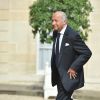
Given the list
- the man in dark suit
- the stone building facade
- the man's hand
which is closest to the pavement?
the stone building facade

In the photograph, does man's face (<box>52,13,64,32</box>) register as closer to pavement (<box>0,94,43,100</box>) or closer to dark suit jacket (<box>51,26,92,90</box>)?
dark suit jacket (<box>51,26,92,90</box>)

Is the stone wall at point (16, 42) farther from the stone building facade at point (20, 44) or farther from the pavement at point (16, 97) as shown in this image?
the pavement at point (16, 97)

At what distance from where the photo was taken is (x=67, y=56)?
7.65 meters

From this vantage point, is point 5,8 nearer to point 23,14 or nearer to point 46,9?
point 23,14

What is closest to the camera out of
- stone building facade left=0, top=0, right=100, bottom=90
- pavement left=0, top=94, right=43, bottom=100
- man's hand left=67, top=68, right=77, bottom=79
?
man's hand left=67, top=68, right=77, bottom=79

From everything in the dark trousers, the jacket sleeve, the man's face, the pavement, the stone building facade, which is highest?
the man's face

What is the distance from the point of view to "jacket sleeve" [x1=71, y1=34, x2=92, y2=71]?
7.52 meters

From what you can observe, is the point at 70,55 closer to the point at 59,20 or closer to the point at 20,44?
the point at 59,20

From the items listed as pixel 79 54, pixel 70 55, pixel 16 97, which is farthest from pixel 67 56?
pixel 16 97

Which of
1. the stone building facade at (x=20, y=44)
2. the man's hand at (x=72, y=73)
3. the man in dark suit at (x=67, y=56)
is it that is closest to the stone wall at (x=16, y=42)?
the stone building facade at (x=20, y=44)

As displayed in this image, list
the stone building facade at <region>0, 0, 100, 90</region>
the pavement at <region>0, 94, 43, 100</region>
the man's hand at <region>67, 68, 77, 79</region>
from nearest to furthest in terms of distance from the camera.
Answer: the man's hand at <region>67, 68, 77, 79</region>
the pavement at <region>0, 94, 43, 100</region>
the stone building facade at <region>0, 0, 100, 90</region>

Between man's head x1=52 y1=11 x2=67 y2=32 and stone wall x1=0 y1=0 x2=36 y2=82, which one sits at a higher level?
man's head x1=52 y1=11 x2=67 y2=32

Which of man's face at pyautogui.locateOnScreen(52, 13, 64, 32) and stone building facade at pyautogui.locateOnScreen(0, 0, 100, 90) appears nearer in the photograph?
man's face at pyautogui.locateOnScreen(52, 13, 64, 32)

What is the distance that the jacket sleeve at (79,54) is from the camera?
752 cm
